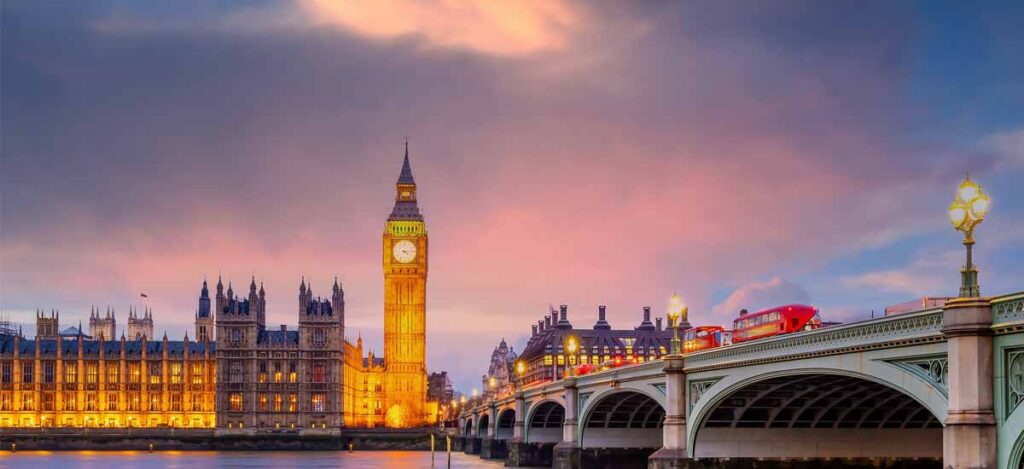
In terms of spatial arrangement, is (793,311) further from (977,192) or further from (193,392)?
(193,392)

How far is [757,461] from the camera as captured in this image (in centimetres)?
5816

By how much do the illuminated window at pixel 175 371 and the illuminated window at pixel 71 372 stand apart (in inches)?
554

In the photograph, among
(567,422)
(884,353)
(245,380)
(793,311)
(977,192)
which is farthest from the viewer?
(245,380)

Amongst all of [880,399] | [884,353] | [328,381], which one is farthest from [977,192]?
[328,381]

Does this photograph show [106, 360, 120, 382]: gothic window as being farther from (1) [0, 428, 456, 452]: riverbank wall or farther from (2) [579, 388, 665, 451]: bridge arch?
(2) [579, 388, 665, 451]: bridge arch

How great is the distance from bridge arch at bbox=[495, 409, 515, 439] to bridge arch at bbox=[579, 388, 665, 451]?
46277 mm

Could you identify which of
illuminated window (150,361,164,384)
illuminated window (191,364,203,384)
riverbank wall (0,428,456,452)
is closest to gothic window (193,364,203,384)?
illuminated window (191,364,203,384)

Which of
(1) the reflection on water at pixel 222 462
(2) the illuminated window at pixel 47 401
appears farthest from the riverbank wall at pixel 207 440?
(1) the reflection on water at pixel 222 462

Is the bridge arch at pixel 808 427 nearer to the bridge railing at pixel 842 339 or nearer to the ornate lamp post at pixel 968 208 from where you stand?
the bridge railing at pixel 842 339

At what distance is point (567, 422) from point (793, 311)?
27.7m

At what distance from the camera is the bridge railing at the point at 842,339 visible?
34500 mm

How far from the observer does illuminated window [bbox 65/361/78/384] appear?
628 ft

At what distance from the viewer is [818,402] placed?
56094 mm

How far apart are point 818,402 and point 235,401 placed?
14350 cm
